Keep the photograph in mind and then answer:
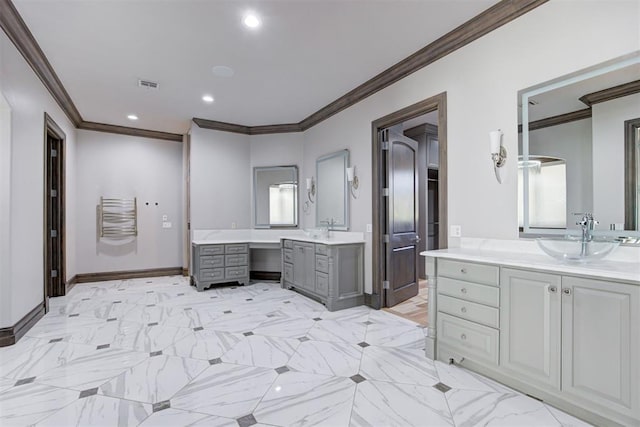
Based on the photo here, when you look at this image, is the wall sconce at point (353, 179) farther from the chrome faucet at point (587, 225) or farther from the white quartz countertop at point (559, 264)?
the chrome faucet at point (587, 225)

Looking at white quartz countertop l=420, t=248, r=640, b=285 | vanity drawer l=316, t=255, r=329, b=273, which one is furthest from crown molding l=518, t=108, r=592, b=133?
vanity drawer l=316, t=255, r=329, b=273

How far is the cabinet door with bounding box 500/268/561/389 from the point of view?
72.6 inches

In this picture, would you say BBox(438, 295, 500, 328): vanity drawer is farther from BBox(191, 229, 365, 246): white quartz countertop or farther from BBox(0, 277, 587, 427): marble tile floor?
BBox(191, 229, 365, 246): white quartz countertop

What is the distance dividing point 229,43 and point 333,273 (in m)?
2.79

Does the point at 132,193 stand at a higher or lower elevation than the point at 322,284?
higher

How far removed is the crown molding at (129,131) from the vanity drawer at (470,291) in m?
5.82

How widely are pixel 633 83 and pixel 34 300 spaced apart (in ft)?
18.4

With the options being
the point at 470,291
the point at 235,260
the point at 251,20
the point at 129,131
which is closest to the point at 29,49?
the point at 251,20

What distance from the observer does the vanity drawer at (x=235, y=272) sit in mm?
5168

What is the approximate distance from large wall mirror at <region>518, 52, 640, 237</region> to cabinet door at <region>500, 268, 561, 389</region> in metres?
0.57

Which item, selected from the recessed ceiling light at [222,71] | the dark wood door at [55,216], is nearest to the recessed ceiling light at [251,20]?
the recessed ceiling light at [222,71]

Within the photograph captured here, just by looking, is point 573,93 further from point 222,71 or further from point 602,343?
point 222,71

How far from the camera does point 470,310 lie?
7.52 feet

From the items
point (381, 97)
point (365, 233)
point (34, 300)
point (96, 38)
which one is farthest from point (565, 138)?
point (34, 300)
